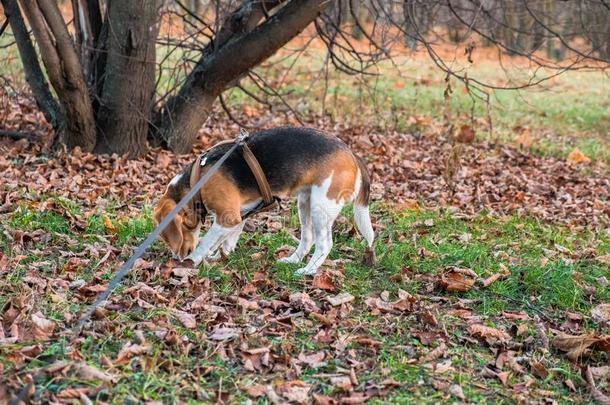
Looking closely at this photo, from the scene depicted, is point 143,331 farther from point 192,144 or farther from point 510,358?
point 192,144

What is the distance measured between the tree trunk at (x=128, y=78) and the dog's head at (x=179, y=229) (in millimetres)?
3213

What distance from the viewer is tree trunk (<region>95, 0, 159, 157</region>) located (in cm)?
866

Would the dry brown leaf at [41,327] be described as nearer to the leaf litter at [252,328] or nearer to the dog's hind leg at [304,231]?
the leaf litter at [252,328]

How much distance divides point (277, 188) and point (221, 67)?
145 inches

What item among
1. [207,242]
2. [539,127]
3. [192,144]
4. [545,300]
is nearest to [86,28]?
[192,144]

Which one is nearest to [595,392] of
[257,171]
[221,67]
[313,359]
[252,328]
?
[313,359]

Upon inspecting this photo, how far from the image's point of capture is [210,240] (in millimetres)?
5906

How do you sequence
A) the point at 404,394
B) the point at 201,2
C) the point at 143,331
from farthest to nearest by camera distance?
the point at 201,2, the point at 143,331, the point at 404,394

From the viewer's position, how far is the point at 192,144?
388 inches

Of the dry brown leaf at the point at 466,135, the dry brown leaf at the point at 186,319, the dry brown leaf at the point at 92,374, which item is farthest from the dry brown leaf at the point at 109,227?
the dry brown leaf at the point at 466,135

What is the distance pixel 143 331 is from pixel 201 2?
23.7ft

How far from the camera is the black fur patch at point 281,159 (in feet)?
19.6

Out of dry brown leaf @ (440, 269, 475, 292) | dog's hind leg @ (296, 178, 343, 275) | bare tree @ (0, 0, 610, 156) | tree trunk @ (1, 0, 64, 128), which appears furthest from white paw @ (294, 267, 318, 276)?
tree trunk @ (1, 0, 64, 128)

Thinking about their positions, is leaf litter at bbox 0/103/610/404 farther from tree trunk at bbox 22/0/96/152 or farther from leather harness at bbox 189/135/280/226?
tree trunk at bbox 22/0/96/152
